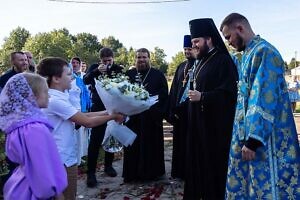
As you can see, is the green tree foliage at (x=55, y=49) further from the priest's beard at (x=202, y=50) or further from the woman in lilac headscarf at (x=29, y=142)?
the woman in lilac headscarf at (x=29, y=142)

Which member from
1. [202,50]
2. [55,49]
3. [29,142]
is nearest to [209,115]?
[202,50]

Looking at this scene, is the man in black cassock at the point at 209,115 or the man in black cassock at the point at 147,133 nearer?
the man in black cassock at the point at 209,115

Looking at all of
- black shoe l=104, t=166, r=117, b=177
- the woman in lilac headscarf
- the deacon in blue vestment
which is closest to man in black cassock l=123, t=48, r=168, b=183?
black shoe l=104, t=166, r=117, b=177

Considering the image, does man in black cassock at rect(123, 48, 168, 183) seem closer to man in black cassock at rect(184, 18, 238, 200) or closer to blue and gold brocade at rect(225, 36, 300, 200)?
man in black cassock at rect(184, 18, 238, 200)

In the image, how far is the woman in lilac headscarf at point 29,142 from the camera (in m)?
2.76

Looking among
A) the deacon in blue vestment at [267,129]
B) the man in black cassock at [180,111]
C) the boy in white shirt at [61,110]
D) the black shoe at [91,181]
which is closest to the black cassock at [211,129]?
the deacon in blue vestment at [267,129]

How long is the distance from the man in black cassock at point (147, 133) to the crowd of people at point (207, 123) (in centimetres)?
54

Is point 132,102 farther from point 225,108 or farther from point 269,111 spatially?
point 269,111

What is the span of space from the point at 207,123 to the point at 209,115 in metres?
0.10

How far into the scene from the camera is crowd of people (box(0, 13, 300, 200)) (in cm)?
284

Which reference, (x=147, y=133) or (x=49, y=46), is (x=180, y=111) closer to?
(x=147, y=133)

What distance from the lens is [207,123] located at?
4.77 m

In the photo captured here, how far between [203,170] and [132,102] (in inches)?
47.3

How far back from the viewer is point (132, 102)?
14.2 feet
